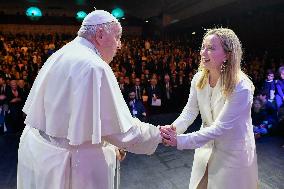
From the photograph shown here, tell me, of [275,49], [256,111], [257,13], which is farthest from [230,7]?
[256,111]

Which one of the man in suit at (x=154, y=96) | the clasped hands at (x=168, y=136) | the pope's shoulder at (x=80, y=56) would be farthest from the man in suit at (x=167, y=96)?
the pope's shoulder at (x=80, y=56)

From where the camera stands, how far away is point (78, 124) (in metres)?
2.24

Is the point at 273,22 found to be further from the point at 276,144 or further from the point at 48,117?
the point at 48,117

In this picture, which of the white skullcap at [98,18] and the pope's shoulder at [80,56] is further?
the white skullcap at [98,18]

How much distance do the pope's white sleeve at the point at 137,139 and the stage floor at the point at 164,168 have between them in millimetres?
2442

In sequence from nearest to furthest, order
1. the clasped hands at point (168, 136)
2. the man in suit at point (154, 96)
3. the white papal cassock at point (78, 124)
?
1. the white papal cassock at point (78, 124)
2. the clasped hands at point (168, 136)
3. the man in suit at point (154, 96)

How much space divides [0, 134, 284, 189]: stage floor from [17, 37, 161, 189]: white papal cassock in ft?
8.60

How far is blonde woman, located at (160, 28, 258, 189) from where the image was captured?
261cm

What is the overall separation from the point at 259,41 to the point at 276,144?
1213 centimetres

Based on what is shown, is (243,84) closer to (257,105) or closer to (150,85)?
(257,105)

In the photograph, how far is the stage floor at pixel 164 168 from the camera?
4953mm

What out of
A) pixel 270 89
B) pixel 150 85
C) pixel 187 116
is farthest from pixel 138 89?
pixel 187 116

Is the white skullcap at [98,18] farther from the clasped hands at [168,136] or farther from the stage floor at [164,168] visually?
the stage floor at [164,168]

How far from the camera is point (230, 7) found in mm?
15758
